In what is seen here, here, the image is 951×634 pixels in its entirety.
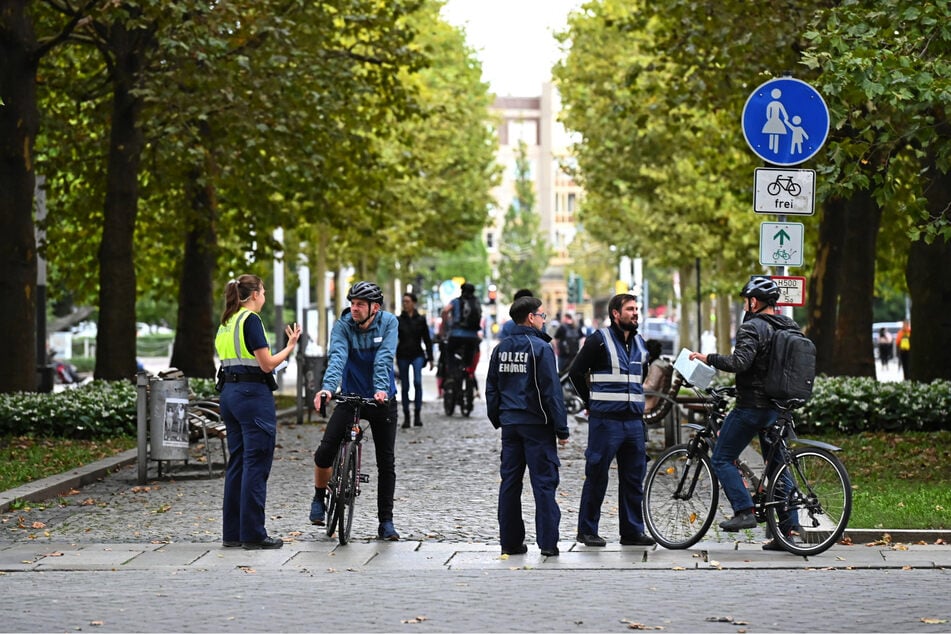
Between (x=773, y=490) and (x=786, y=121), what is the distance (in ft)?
11.5

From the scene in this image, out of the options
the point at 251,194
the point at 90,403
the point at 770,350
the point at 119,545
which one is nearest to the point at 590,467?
the point at 770,350

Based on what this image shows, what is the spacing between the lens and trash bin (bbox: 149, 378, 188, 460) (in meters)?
16.5

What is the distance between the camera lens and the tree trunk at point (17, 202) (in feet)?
71.8

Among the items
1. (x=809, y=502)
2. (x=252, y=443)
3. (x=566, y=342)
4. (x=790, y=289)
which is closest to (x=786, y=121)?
(x=790, y=289)

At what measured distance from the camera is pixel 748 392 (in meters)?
11.8

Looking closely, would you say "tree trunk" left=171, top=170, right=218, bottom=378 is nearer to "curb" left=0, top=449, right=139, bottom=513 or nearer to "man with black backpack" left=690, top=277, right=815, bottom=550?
"curb" left=0, top=449, right=139, bottom=513

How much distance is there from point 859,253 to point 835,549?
12922mm

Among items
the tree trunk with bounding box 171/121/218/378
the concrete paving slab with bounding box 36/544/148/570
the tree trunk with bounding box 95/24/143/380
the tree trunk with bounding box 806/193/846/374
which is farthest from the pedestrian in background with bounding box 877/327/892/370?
the concrete paving slab with bounding box 36/544/148/570

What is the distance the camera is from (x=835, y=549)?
39.0 ft

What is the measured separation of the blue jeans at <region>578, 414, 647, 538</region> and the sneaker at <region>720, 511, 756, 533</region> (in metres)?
0.60

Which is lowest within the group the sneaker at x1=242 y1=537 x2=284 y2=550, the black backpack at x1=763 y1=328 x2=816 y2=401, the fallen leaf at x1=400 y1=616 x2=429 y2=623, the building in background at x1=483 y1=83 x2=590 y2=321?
the fallen leaf at x1=400 y1=616 x2=429 y2=623

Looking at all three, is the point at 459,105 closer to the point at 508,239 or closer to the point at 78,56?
the point at 78,56

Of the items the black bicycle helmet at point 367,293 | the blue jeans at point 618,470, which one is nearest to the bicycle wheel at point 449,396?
the black bicycle helmet at point 367,293

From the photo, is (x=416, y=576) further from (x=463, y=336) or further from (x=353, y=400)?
(x=463, y=336)
